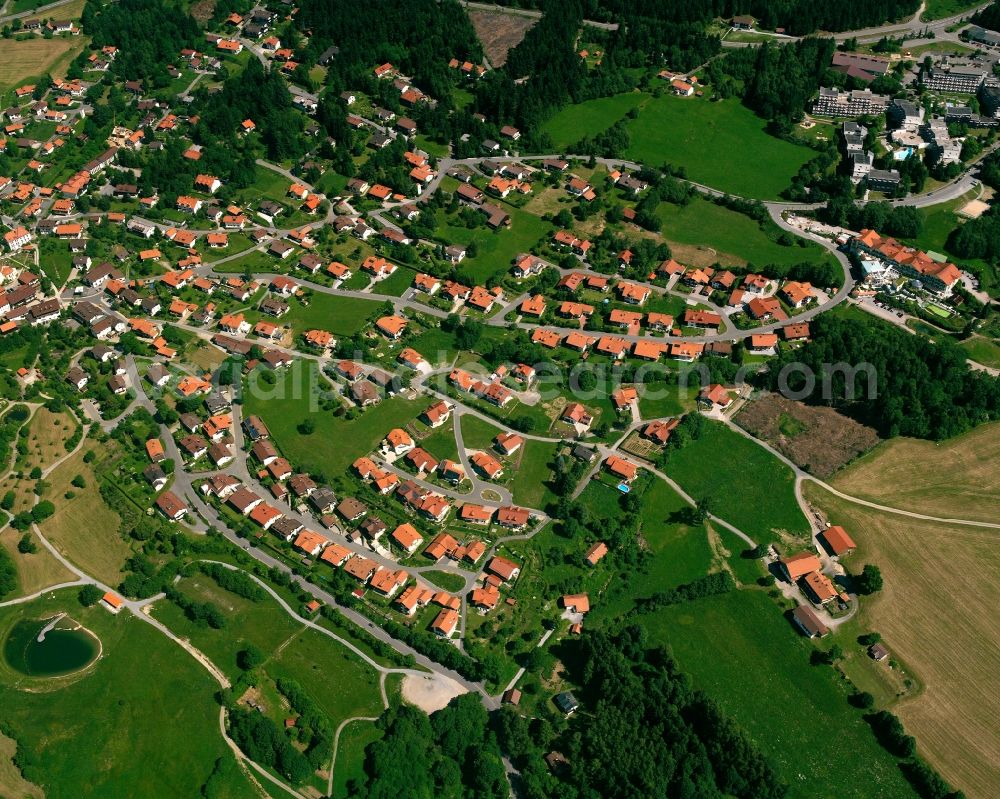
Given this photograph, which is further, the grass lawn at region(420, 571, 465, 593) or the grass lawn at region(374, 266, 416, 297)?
the grass lawn at region(374, 266, 416, 297)

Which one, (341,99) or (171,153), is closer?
(171,153)

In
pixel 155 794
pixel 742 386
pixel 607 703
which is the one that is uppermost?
pixel 742 386

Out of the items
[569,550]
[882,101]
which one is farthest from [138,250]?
[882,101]

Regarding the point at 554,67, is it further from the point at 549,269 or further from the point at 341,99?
the point at 549,269

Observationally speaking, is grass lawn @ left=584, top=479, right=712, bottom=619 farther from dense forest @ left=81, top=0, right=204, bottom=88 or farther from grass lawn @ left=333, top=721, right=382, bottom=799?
dense forest @ left=81, top=0, right=204, bottom=88

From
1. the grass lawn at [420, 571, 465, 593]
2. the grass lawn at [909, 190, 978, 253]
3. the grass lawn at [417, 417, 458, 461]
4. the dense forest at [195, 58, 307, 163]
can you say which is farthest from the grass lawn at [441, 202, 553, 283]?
the grass lawn at [909, 190, 978, 253]

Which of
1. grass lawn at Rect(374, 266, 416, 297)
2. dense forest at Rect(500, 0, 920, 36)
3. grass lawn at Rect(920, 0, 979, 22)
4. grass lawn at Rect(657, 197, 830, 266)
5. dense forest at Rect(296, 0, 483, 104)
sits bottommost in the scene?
grass lawn at Rect(374, 266, 416, 297)
